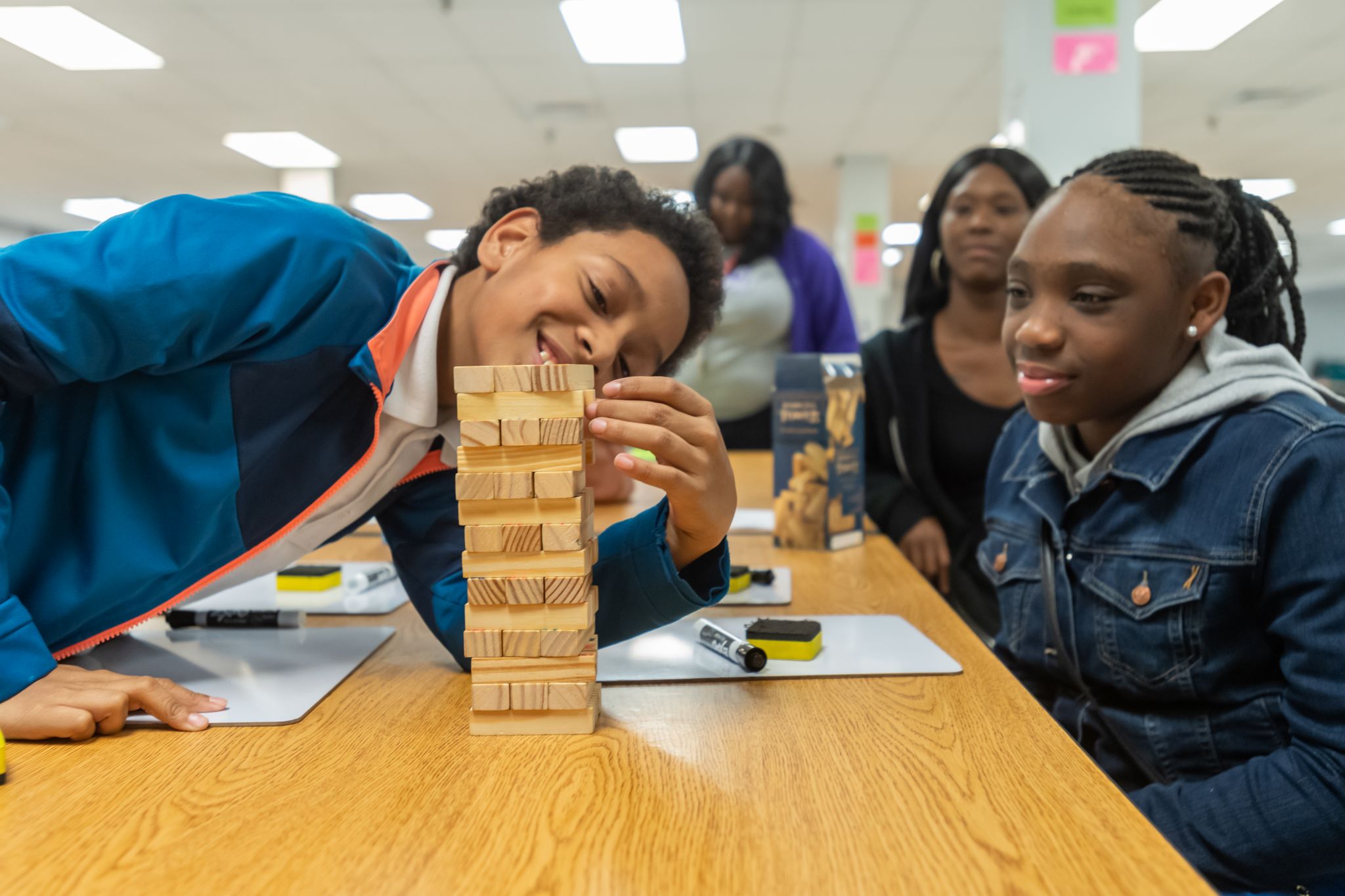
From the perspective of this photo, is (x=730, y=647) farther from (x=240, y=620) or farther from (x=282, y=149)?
(x=282, y=149)

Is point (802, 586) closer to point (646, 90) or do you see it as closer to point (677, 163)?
point (646, 90)

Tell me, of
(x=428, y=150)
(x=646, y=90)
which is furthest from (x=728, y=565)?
(x=428, y=150)

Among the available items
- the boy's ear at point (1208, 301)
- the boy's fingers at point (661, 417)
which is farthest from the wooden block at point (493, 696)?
the boy's ear at point (1208, 301)

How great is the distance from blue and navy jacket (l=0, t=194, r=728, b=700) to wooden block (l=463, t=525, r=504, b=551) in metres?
0.19

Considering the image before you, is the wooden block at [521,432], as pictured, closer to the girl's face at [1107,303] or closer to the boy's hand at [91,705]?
the boy's hand at [91,705]

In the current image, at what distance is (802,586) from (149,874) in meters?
0.86

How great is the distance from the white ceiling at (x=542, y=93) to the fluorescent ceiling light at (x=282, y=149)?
123 millimetres

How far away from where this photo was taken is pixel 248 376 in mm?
895

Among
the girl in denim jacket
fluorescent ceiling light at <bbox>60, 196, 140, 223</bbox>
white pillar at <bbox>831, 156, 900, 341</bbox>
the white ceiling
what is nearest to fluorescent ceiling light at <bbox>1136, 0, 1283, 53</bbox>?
the white ceiling

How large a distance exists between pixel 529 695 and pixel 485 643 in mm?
52

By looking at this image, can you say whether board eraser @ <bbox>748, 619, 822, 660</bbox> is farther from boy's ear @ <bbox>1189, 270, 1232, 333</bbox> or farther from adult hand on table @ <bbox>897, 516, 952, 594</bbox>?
adult hand on table @ <bbox>897, 516, 952, 594</bbox>

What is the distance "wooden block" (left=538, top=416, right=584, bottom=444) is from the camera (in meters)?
0.71

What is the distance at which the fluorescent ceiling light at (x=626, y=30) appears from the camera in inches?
180

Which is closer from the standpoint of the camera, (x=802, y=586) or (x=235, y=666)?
(x=235, y=666)
